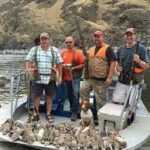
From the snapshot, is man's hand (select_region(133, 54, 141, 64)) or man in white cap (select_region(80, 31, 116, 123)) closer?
man's hand (select_region(133, 54, 141, 64))

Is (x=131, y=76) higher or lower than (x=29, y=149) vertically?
higher

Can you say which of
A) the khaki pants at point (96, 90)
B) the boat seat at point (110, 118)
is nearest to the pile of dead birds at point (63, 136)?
the boat seat at point (110, 118)

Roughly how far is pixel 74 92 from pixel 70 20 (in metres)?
102

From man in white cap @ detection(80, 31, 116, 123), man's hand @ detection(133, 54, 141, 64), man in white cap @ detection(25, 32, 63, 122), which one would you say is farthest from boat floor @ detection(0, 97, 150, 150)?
man's hand @ detection(133, 54, 141, 64)

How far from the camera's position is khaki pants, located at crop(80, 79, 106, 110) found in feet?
33.6

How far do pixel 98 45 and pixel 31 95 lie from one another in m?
2.24

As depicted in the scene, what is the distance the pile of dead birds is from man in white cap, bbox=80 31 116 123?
3.67 ft

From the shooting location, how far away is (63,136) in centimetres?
912

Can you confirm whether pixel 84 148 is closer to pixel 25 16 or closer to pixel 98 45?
pixel 98 45

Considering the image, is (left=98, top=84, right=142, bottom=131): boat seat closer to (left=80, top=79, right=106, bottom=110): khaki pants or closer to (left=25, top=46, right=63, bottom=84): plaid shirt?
(left=80, top=79, right=106, bottom=110): khaki pants

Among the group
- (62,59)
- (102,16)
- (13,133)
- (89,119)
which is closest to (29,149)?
(13,133)

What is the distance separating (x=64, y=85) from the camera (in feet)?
38.4

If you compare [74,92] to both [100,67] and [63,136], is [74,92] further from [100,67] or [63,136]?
[63,136]

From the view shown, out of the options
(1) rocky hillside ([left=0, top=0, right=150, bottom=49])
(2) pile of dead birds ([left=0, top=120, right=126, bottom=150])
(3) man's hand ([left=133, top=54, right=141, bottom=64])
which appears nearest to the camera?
(2) pile of dead birds ([left=0, top=120, right=126, bottom=150])
